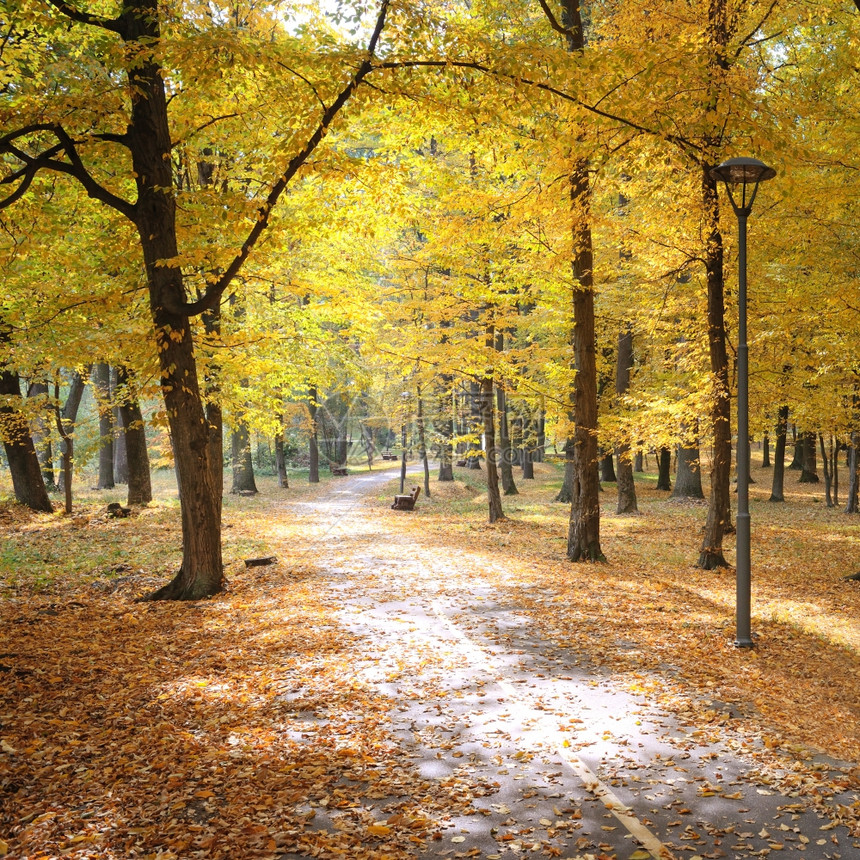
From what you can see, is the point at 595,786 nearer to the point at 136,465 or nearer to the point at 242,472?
the point at 136,465

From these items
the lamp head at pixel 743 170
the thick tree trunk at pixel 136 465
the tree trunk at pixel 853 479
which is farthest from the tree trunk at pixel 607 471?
the lamp head at pixel 743 170

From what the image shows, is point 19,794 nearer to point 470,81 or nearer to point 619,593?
point 470,81

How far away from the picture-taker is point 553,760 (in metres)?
4.99

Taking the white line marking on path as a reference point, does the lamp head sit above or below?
above

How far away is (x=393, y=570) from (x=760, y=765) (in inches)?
304

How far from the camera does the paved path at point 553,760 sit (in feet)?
13.2

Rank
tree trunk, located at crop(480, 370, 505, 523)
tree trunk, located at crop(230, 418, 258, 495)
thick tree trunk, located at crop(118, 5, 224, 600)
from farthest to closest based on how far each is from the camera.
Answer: tree trunk, located at crop(230, 418, 258, 495), tree trunk, located at crop(480, 370, 505, 523), thick tree trunk, located at crop(118, 5, 224, 600)

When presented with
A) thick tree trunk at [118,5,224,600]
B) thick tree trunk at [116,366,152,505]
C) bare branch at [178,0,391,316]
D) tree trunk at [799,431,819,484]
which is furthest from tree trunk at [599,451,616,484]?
bare branch at [178,0,391,316]

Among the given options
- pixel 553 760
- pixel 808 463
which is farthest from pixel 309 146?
pixel 808 463

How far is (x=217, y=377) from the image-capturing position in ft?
45.5

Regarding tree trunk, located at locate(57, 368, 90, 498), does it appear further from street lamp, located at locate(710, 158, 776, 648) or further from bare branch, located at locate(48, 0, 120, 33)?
street lamp, located at locate(710, 158, 776, 648)

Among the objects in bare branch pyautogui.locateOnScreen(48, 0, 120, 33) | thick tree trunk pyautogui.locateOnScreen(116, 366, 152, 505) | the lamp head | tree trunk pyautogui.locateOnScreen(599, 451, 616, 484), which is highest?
bare branch pyautogui.locateOnScreen(48, 0, 120, 33)

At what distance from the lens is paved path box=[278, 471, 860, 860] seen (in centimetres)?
404

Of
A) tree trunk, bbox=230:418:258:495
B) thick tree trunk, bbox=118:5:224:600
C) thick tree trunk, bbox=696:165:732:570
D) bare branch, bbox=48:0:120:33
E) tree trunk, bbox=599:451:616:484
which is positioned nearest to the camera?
bare branch, bbox=48:0:120:33
